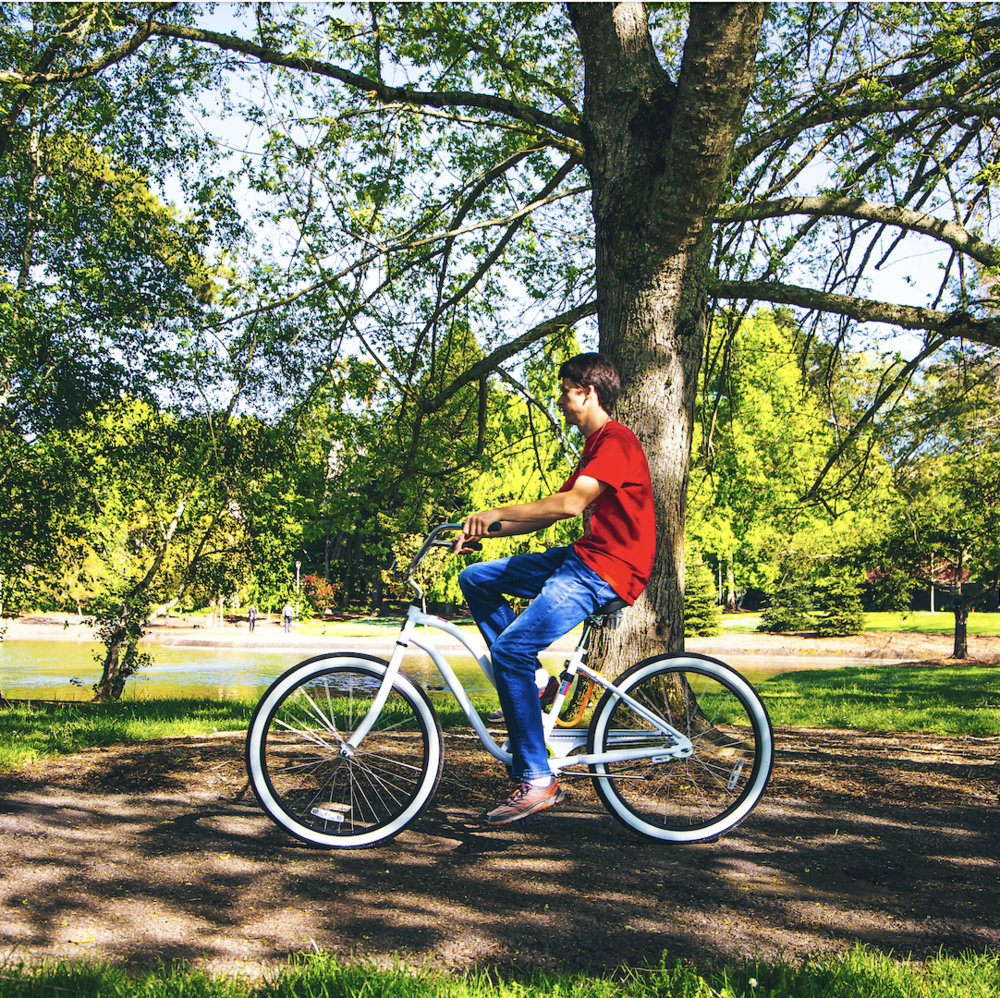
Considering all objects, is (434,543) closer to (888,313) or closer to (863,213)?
(888,313)

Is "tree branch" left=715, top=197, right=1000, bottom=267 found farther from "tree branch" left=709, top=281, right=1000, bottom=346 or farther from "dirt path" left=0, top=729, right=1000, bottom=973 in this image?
"dirt path" left=0, top=729, right=1000, bottom=973

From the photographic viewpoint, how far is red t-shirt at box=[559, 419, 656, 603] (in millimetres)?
3408

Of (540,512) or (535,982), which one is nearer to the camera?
(535,982)

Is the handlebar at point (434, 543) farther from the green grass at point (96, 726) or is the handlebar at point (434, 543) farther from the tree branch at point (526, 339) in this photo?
the tree branch at point (526, 339)

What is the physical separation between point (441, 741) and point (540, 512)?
1.11m

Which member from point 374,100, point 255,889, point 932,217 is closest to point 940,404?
point 932,217

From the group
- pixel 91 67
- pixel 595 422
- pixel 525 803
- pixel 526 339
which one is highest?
pixel 91 67

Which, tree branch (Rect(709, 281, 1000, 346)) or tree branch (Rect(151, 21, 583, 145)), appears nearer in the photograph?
tree branch (Rect(709, 281, 1000, 346))

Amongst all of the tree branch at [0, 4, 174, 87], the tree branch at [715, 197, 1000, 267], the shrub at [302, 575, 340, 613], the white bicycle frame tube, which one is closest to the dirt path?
the white bicycle frame tube

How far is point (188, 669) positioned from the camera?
2019 cm

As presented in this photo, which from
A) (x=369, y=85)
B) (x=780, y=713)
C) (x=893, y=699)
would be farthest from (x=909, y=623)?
(x=369, y=85)

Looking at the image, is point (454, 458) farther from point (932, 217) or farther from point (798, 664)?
point (798, 664)

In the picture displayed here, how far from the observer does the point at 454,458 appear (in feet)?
35.9

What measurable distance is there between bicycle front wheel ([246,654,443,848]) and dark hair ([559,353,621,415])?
1545mm
